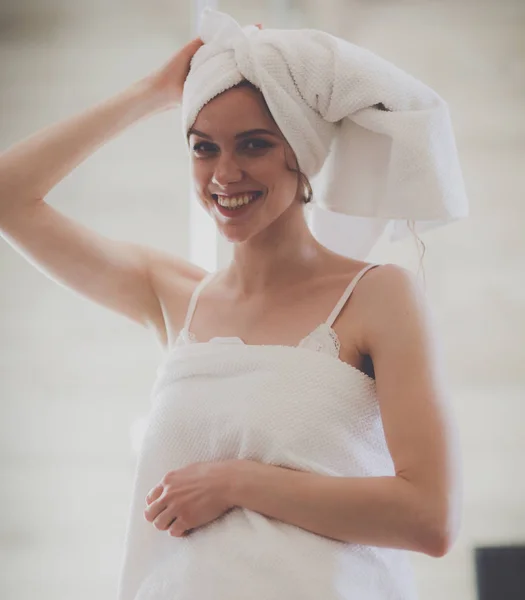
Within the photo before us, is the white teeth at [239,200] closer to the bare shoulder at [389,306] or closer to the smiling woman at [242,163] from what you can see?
the smiling woman at [242,163]

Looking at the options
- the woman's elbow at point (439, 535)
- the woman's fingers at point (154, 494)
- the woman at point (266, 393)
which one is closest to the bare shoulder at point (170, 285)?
the woman at point (266, 393)

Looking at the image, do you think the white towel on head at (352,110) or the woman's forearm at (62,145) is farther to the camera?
the woman's forearm at (62,145)

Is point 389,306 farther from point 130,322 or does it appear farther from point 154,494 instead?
point 130,322

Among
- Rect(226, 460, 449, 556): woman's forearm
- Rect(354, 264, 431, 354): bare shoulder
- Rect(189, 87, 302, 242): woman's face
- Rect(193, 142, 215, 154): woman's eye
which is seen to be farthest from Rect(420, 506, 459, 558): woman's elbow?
Rect(193, 142, 215, 154): woman's eye

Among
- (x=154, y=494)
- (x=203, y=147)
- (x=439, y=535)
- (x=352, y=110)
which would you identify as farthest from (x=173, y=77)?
(x=439, y=535)

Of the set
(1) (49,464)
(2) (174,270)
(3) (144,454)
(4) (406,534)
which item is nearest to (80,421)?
(1) (49,464)

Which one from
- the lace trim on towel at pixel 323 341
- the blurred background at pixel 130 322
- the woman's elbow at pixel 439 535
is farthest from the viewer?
the blurred background at pixel 130 322

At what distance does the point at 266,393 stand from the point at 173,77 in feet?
1.75

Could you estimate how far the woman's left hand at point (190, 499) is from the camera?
0.87 m

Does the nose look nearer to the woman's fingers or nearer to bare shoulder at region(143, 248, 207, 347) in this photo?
bare shoulder at region(143, 248, 207, 347)

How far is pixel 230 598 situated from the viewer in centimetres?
84

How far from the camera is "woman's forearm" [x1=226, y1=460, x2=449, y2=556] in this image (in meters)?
0.81

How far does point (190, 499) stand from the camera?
2.88 ft

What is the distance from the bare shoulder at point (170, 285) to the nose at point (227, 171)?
0.24 metres
